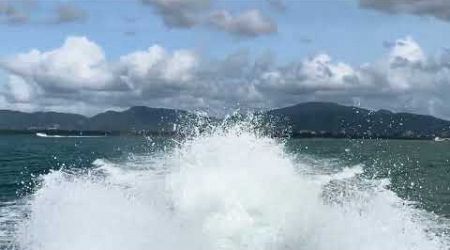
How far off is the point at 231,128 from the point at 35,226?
327 inches

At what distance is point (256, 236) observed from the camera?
1895cm

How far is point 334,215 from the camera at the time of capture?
826 inches

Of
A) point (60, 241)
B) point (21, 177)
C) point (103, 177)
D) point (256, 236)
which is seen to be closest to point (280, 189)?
point (256, 236)

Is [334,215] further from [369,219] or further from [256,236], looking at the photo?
[256,236]

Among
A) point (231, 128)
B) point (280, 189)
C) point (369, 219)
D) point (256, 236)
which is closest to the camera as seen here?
point (256, 236)

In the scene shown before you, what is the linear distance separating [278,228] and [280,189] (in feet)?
10.0

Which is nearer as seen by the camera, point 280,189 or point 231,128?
point 280,189

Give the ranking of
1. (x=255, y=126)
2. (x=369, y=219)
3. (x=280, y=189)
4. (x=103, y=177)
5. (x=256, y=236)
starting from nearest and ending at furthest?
1. (x=256, y=236)
2. (x=369, y=219)
3. (x=280, y=189)
4. (x=255, y=126)
5. (x=103, y=177)

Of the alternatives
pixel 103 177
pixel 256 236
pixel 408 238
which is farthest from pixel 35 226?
pixel 103 177

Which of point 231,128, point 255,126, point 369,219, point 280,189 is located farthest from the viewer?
point 255,126

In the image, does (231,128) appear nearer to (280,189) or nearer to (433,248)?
(280,189)

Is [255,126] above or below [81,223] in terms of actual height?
above

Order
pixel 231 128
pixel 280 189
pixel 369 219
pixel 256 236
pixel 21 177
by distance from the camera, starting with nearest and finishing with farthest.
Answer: pixel 256 236, pixel 369 219, pixel 280 189, pixel 231 128, pixel 21 177

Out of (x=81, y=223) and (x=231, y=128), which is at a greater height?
(x=231, y=128)
